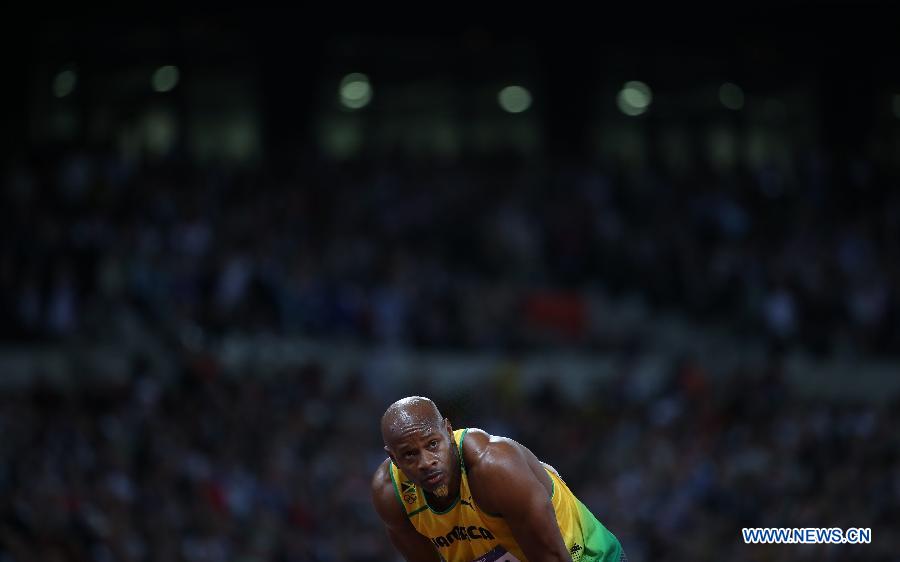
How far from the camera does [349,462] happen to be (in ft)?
48.3

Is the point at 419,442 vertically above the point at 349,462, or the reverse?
the point at 419,442

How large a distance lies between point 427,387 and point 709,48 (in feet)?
42.1

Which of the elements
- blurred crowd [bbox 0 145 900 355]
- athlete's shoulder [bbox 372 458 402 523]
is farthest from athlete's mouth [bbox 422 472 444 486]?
blurred crowd [bbox 0 145 900 355]

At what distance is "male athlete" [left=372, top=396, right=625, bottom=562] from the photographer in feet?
17.0

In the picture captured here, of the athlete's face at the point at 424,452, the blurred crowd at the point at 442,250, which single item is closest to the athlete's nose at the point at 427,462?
the athlete's face at the point at 424,452

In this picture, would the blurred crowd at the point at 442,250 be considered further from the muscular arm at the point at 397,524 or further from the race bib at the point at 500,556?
the race bib at the point at 500,556

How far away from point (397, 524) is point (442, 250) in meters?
13.9

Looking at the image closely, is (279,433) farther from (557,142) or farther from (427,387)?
(557,142)

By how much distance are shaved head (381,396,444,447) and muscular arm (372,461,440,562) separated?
0.53 metres

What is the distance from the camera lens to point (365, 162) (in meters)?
21.2

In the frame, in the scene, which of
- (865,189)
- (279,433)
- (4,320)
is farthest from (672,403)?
(4,320)

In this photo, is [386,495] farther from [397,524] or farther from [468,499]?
[468,499]

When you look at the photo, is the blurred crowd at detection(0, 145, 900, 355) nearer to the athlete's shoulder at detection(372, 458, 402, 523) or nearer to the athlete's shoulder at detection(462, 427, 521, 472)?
the athlete's shoulder at detection(372, 458, 402, 523)

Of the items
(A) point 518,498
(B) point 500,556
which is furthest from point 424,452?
(B) point 500,556
